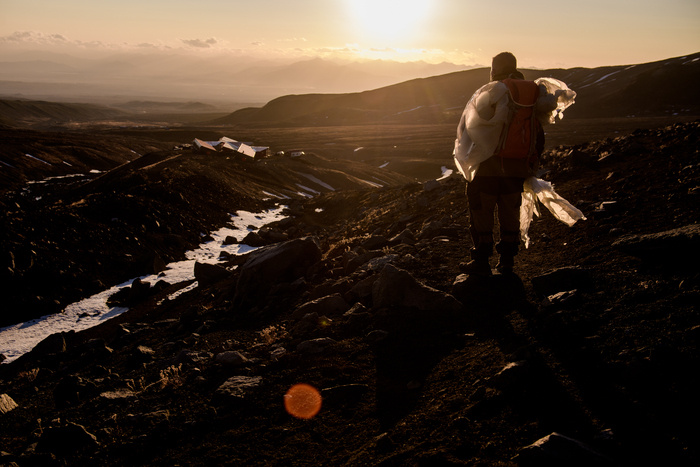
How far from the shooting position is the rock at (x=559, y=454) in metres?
2.39

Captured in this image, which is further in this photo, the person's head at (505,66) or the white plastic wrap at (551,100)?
the person's head at (505,66)

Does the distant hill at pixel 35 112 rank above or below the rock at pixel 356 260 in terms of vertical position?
above

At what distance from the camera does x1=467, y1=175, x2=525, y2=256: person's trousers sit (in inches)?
213

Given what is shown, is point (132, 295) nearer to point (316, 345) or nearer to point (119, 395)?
point (119, 395)

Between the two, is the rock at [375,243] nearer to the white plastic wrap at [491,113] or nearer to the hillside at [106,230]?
the white plastic wrap at [491,113]

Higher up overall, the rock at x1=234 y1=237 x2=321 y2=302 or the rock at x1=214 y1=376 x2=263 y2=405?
the rock at x1=234 y1=237 x2=321 y2=302

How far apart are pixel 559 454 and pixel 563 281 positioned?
2.80 metres

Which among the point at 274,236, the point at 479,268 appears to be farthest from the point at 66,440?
the point at 274,236

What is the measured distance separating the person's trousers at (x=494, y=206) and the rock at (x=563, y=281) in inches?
24.4

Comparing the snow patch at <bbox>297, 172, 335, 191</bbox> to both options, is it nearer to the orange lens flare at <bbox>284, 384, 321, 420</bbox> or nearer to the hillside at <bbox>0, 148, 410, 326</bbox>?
the hillside at <bbox>0, 148, 410, 326</bbox>

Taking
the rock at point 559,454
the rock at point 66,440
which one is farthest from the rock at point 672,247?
the rock at point 66,440

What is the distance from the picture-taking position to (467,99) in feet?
567

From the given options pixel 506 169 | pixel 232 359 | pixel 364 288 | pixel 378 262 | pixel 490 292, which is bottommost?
pixel 232 359

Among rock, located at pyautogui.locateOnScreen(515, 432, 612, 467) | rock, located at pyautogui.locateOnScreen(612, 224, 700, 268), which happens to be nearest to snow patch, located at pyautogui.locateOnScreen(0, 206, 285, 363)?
rock, located at pyautogui.locateOnScreen(612, 224, 700, 268)
